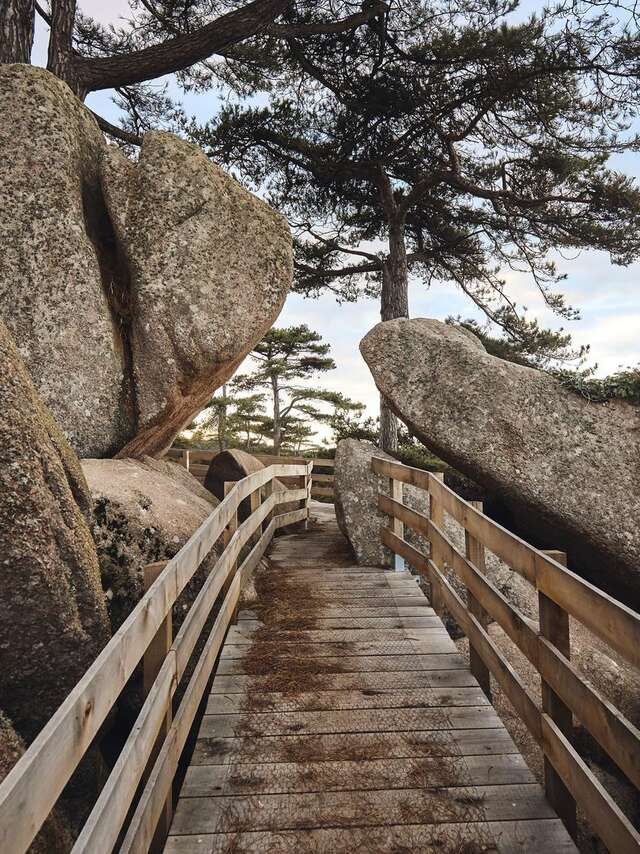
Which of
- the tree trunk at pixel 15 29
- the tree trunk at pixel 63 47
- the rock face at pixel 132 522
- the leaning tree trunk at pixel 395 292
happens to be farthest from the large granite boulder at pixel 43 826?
the leaning tree trunk at pixel 395 292

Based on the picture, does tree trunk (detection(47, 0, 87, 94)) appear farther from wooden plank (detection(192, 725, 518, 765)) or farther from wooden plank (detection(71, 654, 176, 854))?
wooden plank (detection(192, 725, 518, 765))

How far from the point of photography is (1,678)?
9.48 ft

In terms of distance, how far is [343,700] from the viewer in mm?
3639

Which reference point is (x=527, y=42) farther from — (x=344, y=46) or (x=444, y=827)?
(x=444, y=827)

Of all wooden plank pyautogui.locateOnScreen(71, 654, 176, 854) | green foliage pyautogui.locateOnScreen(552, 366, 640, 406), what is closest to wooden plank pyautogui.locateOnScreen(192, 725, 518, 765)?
wooden plank pyautogui.locateOnScreen(71, 654, 176, 854)

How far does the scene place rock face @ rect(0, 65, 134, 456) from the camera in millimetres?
5672

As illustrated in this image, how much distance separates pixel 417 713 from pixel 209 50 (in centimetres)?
857

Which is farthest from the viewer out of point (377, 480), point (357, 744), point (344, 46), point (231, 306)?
point (344, 46)

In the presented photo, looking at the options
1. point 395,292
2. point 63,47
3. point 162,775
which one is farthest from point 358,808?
point 395,292

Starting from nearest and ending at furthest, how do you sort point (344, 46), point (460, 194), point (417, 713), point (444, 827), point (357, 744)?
point (444, 827), point (357, 744), point (417, 713), point (344, 46), point (460, 194)

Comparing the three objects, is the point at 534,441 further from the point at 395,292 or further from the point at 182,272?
the point at 395,292

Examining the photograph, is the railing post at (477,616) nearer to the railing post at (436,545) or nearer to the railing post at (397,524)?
the railing post at (436,545)

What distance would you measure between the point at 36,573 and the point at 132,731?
1161mm

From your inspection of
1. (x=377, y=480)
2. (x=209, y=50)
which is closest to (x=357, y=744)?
(x=377, y=480)
